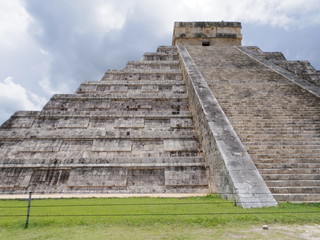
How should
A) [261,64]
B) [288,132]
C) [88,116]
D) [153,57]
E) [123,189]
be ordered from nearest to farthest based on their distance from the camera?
1. [123,189]
2. [288,132]
3. [88,116]
4. [261,64]
5. [153,57]

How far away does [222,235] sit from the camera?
3740 mm

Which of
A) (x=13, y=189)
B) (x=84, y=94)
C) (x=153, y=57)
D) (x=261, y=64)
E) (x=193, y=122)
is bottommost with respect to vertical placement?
(x=13, y=189)

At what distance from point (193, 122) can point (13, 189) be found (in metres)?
6.48

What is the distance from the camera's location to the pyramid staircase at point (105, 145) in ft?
26.3

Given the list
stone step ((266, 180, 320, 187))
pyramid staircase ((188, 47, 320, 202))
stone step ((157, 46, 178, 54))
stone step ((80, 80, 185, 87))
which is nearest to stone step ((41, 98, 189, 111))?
stone step ((80, 80, 185, 87))

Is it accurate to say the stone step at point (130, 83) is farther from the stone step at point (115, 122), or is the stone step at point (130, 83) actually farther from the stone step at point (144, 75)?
the stone step at point (115, 122)

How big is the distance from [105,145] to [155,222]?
214 inches

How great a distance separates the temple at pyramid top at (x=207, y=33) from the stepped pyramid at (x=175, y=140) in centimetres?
961

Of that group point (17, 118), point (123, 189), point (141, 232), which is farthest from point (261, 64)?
point (141, 232)

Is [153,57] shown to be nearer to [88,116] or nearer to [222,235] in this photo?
[88,116]

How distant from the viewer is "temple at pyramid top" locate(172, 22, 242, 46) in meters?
22.7

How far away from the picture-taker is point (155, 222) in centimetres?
426

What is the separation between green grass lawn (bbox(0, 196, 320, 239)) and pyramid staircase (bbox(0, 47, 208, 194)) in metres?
2.75

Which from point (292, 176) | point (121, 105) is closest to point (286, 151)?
point (292, 176)
